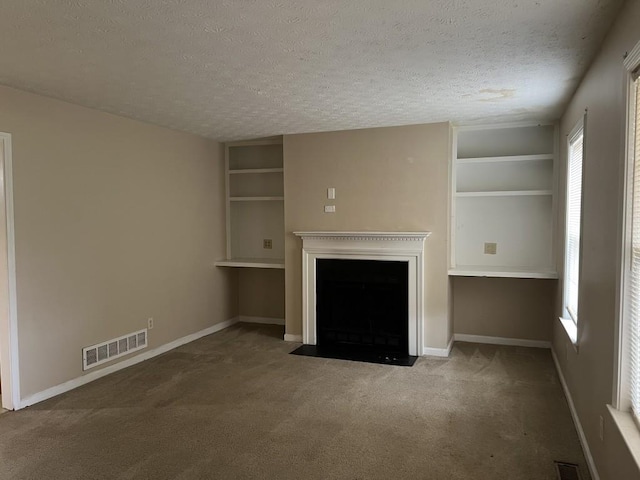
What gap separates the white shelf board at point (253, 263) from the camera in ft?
17.2

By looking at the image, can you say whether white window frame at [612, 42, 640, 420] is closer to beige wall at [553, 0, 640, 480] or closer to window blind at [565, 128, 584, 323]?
beige wall at [553, 0, 640, 480]

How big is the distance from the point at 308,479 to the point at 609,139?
228 centimetres

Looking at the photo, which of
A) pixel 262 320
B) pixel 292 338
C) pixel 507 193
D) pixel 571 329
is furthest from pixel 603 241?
pixel 262 320

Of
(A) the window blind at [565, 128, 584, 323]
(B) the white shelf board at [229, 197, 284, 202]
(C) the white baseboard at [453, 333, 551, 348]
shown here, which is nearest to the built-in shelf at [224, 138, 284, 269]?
(B) the white shelf board at [229, 197, 284, 202]

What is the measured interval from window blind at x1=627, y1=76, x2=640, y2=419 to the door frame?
12.1ft

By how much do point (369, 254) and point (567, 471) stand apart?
2595 mm

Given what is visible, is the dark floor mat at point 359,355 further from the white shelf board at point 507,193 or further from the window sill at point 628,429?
the window sill at point 628,429

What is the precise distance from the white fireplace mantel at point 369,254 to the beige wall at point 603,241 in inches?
67.8

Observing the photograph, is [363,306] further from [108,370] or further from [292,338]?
[108,370]

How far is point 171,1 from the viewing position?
75.2 inches

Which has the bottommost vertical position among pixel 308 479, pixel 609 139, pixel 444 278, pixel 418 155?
pixel 308 479

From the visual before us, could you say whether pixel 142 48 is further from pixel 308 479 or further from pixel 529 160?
pixel 529 160

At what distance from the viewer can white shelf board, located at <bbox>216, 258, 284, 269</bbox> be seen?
5234mm

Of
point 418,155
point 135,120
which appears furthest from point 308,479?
point 135,120
